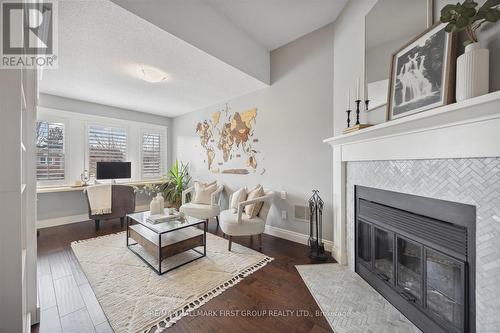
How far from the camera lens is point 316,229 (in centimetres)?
247

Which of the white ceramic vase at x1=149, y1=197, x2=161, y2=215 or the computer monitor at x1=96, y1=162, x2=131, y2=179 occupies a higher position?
the computer monitor at x1=96, y1=162, x2=131, y2=179

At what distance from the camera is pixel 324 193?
8.84ft

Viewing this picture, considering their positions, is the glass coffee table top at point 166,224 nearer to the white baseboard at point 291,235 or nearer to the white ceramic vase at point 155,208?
the white ceramic vase at point 155,208

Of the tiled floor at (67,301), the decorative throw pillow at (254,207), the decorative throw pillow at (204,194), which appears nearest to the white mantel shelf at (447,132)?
the decorative throw pillow at (254,207)

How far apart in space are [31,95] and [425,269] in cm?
312

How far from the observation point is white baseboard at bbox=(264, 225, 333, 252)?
8.63 feet

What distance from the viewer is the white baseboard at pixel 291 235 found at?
2629mm

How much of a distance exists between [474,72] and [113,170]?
527cm

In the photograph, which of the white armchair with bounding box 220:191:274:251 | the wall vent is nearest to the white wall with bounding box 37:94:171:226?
the white armchair with bounding box 220:191:274:251

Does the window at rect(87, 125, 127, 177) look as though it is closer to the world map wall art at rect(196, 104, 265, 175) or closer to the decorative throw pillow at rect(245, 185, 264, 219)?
the world map wall art at rect(196, 104, 265, 175)

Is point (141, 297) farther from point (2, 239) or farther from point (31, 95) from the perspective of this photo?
point (31, 95)

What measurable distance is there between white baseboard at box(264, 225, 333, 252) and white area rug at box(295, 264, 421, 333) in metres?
0.47

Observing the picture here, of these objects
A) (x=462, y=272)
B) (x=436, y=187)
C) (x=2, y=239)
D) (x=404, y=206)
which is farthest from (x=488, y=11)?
(x=2, y=239)

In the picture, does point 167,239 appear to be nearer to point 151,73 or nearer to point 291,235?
point 291,235
